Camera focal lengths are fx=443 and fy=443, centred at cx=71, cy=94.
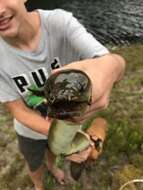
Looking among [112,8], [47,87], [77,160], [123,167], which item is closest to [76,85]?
[47,87]

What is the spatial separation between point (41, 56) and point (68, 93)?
155 cm

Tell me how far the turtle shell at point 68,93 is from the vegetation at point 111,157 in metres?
2.89

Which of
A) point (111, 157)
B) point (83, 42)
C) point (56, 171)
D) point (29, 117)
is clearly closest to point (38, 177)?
point (56, 171)

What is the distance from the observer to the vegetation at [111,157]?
5734 millimetres

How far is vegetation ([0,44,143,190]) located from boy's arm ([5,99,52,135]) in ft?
5.50

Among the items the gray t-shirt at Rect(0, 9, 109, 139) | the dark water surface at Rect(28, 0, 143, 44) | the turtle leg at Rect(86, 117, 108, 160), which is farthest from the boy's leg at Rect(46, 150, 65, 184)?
the dark water surface at Rect(28, 0, 143, 44)

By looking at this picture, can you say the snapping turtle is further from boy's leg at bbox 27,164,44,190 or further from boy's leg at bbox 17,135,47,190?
boy's leg at bbox 27,164,44,190

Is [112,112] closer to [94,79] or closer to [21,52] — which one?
[21,52]

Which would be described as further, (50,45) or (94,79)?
(50,45)

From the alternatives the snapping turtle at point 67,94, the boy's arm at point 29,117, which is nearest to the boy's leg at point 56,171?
the boy's arm at point 29,117

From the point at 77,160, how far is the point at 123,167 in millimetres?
2629

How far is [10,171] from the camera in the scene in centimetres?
653

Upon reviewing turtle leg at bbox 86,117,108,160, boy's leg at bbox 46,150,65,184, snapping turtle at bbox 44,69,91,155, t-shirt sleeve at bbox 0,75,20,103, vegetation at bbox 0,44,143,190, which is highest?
snapping turtle at bbox 44,69,91,155

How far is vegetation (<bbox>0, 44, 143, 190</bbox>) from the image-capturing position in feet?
18.8
